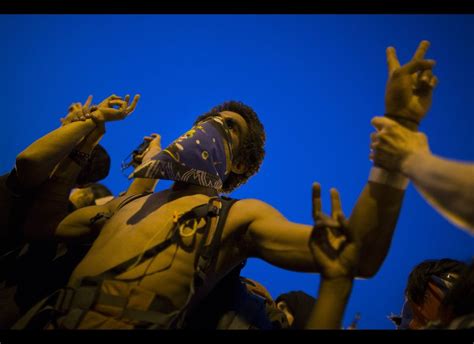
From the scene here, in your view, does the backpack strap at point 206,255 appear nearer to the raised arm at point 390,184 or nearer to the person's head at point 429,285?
the raised arm at point 390,184

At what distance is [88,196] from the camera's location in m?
2.77

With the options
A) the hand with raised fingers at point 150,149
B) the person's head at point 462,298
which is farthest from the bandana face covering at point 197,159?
the person's head at point 462,298

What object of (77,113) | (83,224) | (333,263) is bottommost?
(83,224)

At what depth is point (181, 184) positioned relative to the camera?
65.6 inches

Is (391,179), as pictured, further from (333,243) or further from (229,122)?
(229,122)

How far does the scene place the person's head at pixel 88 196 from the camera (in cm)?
271

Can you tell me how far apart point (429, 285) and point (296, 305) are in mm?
619

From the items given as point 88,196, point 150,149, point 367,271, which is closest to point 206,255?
point 367,271

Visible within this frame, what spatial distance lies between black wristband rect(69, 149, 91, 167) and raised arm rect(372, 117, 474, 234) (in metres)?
1.42

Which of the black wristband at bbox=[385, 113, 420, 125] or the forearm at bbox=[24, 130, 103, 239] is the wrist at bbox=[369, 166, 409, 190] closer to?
the black wristband at bbox=[385, 113, 420, 125]

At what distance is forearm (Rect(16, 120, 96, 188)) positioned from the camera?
166cm
